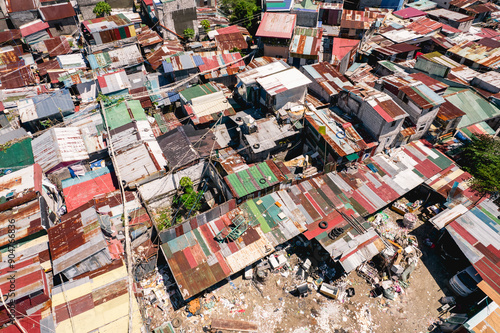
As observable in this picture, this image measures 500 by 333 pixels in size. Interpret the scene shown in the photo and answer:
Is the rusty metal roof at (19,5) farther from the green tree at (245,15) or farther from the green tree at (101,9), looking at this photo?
the green tree at (245,15)

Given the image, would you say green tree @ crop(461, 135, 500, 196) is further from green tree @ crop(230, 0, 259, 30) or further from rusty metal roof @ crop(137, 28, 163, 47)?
rusty metal roof @ crop(137, 28, 163, 47)

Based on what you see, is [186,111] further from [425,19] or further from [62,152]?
[425,19]

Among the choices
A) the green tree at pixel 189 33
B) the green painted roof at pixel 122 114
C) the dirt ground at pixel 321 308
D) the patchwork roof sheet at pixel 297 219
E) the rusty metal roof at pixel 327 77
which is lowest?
the dirt ground at pixel 321 308

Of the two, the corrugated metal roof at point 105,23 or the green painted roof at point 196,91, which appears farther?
the corrugated metal roof at point 105,23

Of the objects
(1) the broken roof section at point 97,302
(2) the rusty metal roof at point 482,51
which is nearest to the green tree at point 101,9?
(1) the broken roof section at point 97,302

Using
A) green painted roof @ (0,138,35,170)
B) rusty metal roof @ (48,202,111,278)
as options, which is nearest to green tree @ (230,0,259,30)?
green painted roof @ (0,138,35,170)
